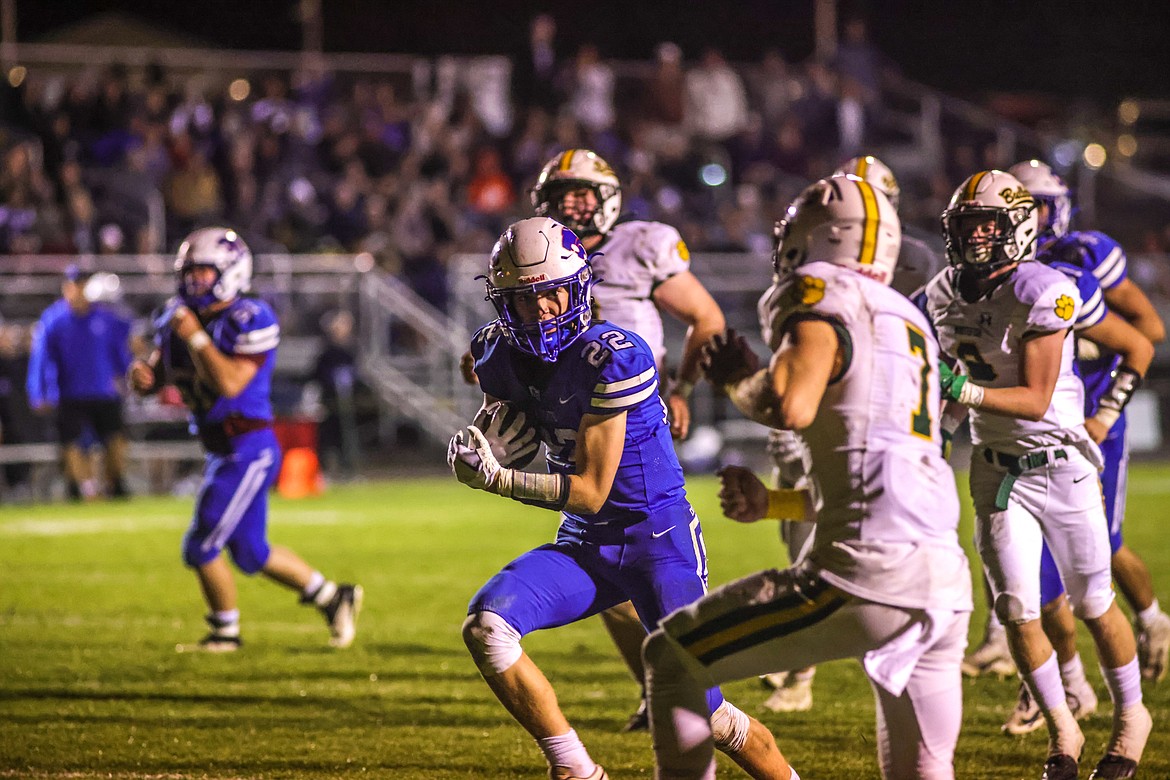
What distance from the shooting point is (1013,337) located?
200 inches

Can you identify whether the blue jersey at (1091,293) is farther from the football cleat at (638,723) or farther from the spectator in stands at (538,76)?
the spectator in stands at (538,76)

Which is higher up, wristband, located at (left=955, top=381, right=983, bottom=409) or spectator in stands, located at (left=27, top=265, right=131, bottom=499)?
wristband, located at (left=955, top=381, right=983, bottom=409)

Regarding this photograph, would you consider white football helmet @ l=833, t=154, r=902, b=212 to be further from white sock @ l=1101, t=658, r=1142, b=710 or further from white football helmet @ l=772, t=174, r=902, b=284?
white football helmet @ l=772, t=174, r=902, b=284

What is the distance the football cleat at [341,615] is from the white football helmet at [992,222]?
3960 millimetres

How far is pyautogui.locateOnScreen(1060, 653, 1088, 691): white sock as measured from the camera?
222 inches

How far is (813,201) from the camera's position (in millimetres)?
3807

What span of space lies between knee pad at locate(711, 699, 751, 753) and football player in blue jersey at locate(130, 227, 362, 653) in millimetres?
3746

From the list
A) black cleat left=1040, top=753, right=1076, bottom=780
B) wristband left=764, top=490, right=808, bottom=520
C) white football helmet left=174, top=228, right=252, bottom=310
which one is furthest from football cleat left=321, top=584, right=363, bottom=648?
wristband left=764, top=490, right=808, bottom=520

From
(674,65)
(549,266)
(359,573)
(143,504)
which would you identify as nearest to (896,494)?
(549,266)

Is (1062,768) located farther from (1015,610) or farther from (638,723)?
(638,723)

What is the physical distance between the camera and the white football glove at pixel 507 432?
448 cm

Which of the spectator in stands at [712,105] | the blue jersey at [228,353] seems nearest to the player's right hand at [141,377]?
the blue jersey at [228,353]

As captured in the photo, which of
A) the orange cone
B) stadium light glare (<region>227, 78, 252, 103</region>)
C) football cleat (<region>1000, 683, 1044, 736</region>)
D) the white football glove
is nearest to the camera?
the white football glove

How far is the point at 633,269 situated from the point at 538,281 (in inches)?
81.5
